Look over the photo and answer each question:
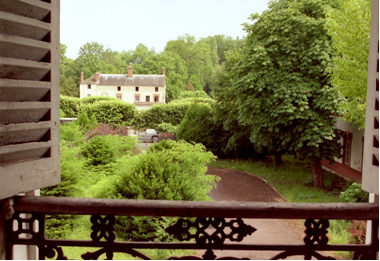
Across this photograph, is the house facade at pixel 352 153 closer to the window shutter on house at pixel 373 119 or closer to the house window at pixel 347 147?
the house window at pixel 347 147

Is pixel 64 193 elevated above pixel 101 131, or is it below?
below

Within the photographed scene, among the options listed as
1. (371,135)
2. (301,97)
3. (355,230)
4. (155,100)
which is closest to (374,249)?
(371,135)

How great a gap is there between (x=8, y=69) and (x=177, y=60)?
52270 millimetres

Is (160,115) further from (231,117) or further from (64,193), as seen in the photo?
(64,193)

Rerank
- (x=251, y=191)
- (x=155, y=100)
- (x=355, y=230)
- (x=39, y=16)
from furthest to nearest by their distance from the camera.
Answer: (x=155, y=100) < (x=251, y=191) < (x=355, y=230) < (x=39, y=16)

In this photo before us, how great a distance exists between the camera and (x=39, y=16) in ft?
8.05

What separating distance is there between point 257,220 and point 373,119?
410 inches

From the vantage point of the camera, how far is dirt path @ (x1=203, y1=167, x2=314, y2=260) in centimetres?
920

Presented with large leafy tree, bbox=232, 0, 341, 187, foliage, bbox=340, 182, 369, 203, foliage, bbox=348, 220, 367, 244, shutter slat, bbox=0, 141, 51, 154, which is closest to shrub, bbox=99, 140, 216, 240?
foliage, bbox=348, 220, 367, 244

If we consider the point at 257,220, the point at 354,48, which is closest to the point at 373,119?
the point at 354,48

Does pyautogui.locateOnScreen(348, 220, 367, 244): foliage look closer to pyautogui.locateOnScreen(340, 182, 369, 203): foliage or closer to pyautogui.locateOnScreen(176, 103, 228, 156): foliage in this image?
pyautogui.locateOnScreen(340, 182, 369, 203): foliage

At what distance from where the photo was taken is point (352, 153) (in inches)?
654

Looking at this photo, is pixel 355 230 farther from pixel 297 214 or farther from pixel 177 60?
pixel 177 60

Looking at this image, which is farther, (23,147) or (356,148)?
(356,148)
